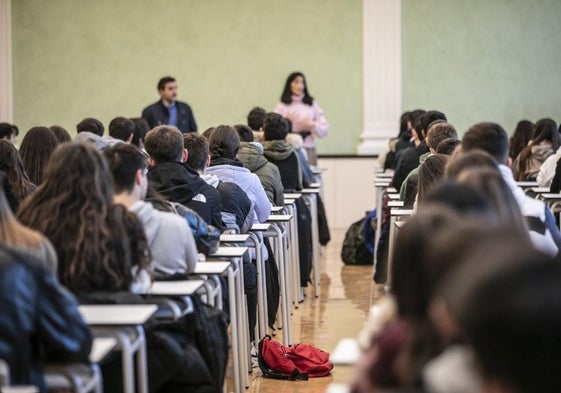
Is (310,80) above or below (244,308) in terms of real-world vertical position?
above

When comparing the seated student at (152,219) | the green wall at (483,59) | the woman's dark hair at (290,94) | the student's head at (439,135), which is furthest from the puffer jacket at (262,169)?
the green wall at (483,59)

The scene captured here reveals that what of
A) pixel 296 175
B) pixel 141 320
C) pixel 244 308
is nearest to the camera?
pixel 141 320

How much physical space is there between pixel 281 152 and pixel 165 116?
3363 millimetres

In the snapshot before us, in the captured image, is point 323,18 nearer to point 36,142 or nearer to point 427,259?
point 36,142

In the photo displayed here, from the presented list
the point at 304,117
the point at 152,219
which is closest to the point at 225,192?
the point at 152,219

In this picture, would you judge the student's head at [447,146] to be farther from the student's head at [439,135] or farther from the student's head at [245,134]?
the student's head at [245,134]

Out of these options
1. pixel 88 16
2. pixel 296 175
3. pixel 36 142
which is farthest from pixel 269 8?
pixel 36 142

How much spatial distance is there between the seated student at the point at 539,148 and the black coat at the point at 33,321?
7.47 metres

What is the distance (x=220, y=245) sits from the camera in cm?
555

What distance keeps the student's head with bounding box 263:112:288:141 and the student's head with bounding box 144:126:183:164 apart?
315cm

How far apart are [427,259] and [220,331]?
209 cm

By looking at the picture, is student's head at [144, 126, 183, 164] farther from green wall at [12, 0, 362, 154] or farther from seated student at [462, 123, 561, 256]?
green wall at [12, 0, 362, 154]

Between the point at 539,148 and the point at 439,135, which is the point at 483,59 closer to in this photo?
the point at 539,148

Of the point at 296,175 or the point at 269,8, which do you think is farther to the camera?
the point at 269,8
